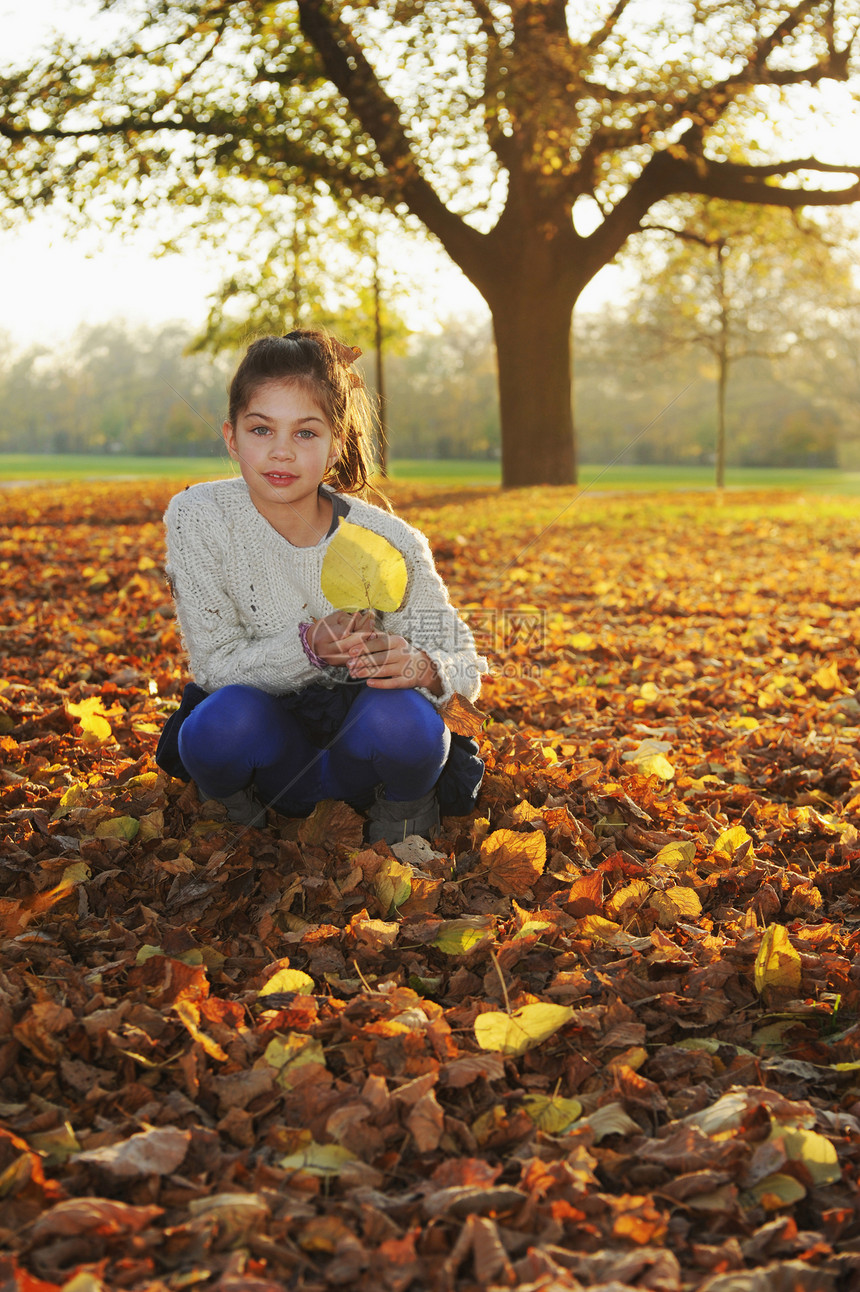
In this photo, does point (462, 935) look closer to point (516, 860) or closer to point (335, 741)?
point (516, 860)

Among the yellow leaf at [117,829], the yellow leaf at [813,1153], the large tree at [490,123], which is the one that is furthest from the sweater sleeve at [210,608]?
the large tree at [490,123]

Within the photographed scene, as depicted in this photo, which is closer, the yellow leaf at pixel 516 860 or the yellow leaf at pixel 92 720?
the yellow leaf at pixel 516 860

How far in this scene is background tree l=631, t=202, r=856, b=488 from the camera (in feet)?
52.2

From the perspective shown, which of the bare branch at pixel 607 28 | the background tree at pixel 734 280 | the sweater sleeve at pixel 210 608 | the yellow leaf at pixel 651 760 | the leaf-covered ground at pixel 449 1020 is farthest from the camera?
the background tree at pixel 734 280

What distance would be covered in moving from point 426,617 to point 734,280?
22.9 meters

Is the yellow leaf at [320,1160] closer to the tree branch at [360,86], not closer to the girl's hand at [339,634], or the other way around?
the girl's hand at [339,634]

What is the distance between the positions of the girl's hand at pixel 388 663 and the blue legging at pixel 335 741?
37 millimetres

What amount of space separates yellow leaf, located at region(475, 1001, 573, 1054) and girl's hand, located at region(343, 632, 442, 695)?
85cm

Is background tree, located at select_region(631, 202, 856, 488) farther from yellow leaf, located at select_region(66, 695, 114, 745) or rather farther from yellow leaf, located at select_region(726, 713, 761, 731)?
yellow leaf, located at select_region(66, 695, 114, 745)

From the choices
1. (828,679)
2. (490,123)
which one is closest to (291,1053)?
(828,679)

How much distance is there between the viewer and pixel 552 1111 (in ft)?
5.51

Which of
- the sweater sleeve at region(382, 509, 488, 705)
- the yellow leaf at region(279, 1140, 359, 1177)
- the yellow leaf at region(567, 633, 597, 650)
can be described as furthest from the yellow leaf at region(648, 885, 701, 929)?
the yellow leaf at region(567, 633, 597, 650)

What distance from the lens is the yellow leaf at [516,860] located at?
2.44 meters

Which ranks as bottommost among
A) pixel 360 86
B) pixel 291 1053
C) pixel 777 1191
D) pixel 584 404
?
pixel 777 1191
